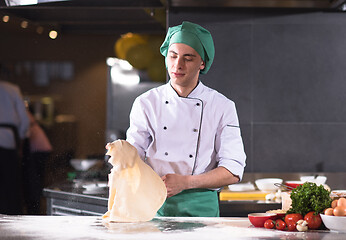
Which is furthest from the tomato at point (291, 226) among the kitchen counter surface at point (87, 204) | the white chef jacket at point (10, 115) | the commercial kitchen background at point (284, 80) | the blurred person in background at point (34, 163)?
the white chef jacket at point (10, 115)

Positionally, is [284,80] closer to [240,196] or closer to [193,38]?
[240,196]

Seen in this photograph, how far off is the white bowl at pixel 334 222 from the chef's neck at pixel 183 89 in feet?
2.56

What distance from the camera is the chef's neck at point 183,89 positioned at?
7.88ft

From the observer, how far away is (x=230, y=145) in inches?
91.0

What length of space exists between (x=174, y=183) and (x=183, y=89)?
41cm

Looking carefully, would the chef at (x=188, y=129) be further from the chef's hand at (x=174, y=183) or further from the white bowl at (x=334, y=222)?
the white bowl at (x=334, y=222)

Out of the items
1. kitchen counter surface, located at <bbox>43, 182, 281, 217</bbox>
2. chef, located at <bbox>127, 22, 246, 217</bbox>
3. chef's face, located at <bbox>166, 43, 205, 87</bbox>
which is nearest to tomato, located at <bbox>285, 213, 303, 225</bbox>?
chef, located at <bbox>127, 22, 246, 217</bbox>

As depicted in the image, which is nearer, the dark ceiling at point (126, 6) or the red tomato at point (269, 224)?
the red tomato at point (269, 224)

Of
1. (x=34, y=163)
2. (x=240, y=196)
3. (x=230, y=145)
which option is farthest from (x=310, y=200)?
(x=34, y=163)

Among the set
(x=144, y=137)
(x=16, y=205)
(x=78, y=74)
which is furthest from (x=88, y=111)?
(x=144, y=137)

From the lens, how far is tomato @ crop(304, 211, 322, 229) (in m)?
1.92

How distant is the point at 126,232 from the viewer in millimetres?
1845

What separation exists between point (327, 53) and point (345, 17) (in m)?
0.26

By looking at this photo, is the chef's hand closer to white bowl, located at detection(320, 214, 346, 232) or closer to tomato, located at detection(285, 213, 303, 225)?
tomato, located at detection(285, 213, 303, 225)
